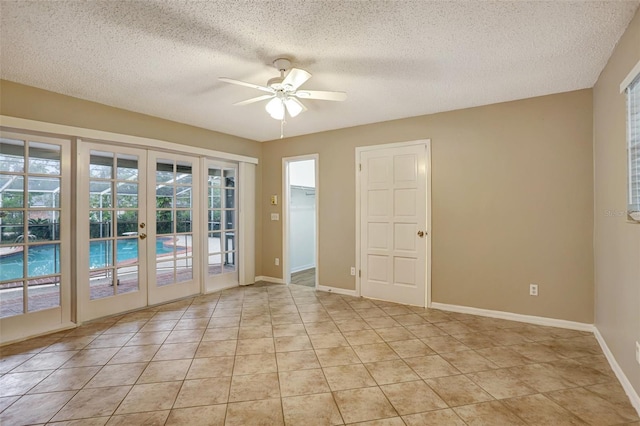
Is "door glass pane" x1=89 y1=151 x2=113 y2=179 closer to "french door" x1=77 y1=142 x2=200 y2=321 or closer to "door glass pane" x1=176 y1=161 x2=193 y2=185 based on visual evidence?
"french door" x1=77 y1=142 x2=200 y2=321

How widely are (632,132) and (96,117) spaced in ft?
15.5

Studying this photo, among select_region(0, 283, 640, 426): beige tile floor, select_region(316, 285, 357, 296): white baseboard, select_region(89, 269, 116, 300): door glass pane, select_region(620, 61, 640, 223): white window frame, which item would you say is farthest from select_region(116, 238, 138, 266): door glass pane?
select_region(620, 61, 640, 223): white window frame

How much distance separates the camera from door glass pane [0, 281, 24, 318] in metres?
2.79

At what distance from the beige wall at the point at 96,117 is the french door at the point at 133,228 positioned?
0.23m

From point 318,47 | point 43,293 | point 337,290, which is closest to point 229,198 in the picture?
point 337,290

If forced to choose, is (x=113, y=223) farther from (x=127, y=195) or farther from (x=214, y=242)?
(x=214, y=242)

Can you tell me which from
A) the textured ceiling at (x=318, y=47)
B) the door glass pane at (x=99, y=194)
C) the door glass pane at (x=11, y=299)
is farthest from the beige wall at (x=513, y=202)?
the door glass pane at (x=11, y=299)

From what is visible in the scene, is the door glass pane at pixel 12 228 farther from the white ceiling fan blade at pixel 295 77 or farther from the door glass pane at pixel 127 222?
the white ceiling fan blade at pixel 295 77

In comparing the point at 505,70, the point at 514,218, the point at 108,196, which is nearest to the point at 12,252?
the point at 108,196

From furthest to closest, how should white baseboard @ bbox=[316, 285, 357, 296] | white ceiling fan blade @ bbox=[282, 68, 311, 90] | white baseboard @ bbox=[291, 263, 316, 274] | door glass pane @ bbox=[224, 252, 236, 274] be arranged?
1. white baseboard @ bbox=[291, 263, 316, 274]
2. door glass pane @ bbox=[224, 252, 236, 274]
3. white baseboard @ bbox=[316, 285, 357, 296]
4. white ceiling fan blade @ bbox=[282, 68, 311, 90]

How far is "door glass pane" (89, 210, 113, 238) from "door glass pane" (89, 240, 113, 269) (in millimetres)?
89

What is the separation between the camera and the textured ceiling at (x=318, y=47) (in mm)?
1860

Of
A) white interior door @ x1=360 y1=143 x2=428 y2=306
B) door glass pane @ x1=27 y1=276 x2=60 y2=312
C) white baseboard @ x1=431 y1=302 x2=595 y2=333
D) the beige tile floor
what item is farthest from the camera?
white interior door @ x1=360 y1=143 x2=428 y2=306

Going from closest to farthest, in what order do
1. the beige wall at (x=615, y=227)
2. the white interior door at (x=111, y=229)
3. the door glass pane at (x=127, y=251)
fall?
1. the beige wall at (x=615, y=227)
2. the white interior door at (x=111, y=229)
3. the door glass pane at (x=127, y=251)
